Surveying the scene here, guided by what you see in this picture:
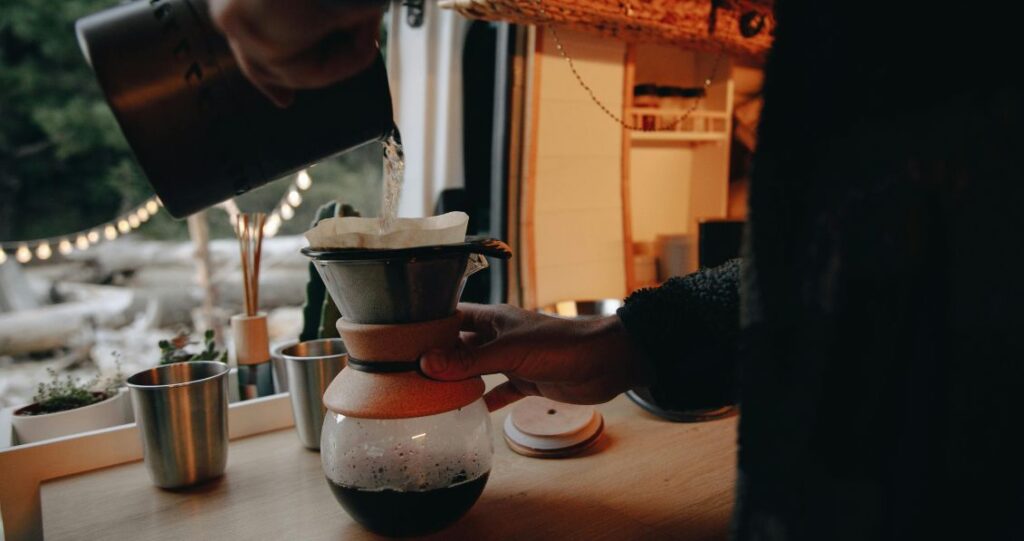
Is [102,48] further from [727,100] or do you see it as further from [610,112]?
[727,100]

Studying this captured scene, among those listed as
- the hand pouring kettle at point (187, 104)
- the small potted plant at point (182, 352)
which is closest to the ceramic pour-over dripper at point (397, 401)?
the hand pouring kettle at point (187, 104)

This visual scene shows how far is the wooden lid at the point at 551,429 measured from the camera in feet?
3.47

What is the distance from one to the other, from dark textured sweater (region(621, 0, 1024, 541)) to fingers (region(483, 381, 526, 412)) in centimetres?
52

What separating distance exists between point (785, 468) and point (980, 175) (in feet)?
0.86

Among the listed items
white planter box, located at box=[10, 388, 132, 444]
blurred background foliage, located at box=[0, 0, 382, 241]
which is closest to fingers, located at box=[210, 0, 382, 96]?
white planter box, located at box=[10, 388, 132, 444]

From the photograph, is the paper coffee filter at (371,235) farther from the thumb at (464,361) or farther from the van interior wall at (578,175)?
the van interior wall at (578,175)

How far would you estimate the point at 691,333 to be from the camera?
3.12 ft

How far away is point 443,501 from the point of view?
79 centimetres

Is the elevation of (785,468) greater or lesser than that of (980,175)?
lesser

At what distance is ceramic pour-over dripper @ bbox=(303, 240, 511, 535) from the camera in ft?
2.48

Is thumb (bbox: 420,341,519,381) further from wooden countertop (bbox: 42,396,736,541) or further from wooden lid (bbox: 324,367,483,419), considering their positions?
wooden countertop (bbox: 42,396,736,541)

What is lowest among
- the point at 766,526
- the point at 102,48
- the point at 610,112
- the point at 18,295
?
the point at 18,295

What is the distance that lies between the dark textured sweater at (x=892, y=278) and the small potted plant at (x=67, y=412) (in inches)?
42.6

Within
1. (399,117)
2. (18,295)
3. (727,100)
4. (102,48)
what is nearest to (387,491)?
(102,48)
